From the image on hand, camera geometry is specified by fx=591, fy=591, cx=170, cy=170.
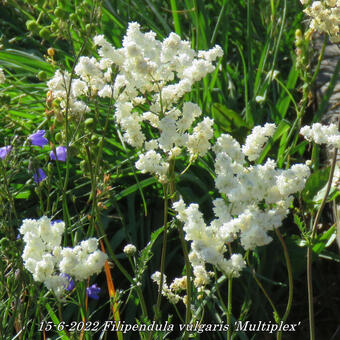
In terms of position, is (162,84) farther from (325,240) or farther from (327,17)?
(325,240)

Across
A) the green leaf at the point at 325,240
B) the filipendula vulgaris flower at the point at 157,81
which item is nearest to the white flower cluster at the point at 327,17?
the filipendula vulgaris flower at the point at 157,81

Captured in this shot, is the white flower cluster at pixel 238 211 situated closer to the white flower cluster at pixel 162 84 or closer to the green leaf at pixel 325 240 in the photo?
the white flower cluster at pixel 162 84

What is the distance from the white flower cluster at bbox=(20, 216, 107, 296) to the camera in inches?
34.9

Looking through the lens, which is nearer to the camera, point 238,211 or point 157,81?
point 238,211

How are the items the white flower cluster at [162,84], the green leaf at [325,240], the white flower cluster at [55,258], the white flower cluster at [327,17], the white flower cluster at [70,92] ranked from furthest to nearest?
the green leaf at [325,240], the white flower cluster at [327,17], the white flower cluster at [70,92], the white flower cluster at [162,84], the white flower cluster at [55,258]

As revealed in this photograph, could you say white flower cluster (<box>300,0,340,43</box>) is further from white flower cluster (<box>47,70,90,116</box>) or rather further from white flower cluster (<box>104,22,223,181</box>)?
white flower cluster (<box>47,70,90,116</box>)

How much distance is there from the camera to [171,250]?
203 centimetres

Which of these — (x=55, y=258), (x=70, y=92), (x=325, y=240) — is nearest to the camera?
(x=55, y=258)

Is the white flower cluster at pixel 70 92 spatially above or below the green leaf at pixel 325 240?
above

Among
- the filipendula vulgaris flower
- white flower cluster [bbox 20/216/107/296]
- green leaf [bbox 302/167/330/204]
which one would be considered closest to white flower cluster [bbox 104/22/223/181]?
the filipendula vulgaris flower

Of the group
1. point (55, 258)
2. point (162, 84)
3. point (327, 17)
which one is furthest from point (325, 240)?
point (55, 258)

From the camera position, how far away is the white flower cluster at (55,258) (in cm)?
89

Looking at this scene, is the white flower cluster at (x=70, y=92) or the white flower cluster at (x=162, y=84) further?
the white flower cluster at (x=70, y=92)

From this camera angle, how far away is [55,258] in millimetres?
943
